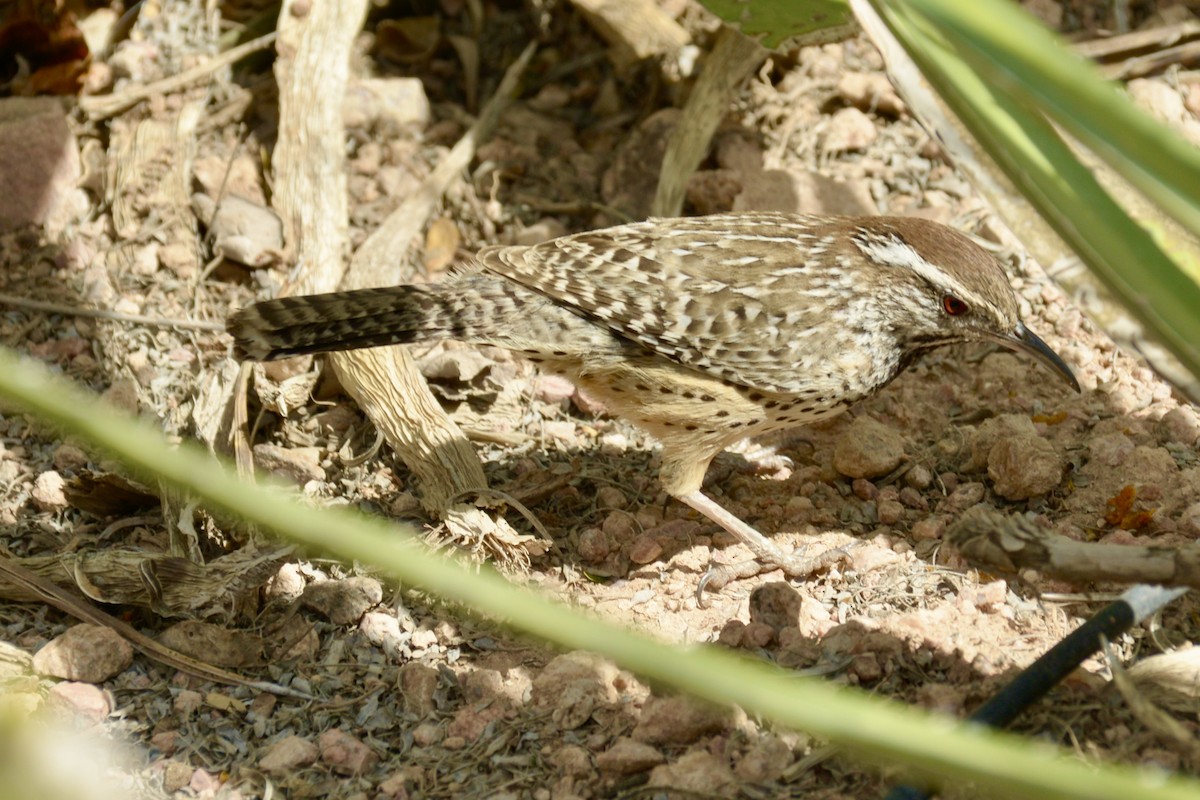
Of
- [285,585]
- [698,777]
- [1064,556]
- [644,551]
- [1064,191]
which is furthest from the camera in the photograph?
[644,551]

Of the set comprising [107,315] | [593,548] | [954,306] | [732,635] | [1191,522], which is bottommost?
[593,548]

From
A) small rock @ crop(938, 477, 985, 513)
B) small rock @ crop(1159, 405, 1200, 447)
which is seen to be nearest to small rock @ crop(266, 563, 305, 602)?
small rock @ crop(938, 477, 985, 513)

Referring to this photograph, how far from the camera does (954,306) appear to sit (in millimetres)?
3635

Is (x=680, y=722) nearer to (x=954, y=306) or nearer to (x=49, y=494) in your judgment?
(x=954, y=306)

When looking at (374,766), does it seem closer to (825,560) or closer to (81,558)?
(81,558)

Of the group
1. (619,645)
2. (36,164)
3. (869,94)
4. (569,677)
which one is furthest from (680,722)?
(36,164)

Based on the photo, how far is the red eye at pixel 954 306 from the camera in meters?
3.61

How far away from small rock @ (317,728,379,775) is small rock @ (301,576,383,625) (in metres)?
0.48

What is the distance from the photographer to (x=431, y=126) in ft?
17.8

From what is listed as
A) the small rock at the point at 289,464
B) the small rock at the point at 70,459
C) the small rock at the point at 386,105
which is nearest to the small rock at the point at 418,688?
the small rock at the point at 289,464

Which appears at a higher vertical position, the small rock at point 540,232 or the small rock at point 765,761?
the small rock at point 540,232

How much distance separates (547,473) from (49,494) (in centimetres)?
161

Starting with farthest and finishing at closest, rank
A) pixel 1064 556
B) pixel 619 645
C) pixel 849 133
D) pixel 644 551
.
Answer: pixel 849 133
pixel 644 551
pixel 1064 556
pixel 619 645

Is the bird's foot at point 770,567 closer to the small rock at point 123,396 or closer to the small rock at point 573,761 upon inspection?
the small rock at point 573,761
